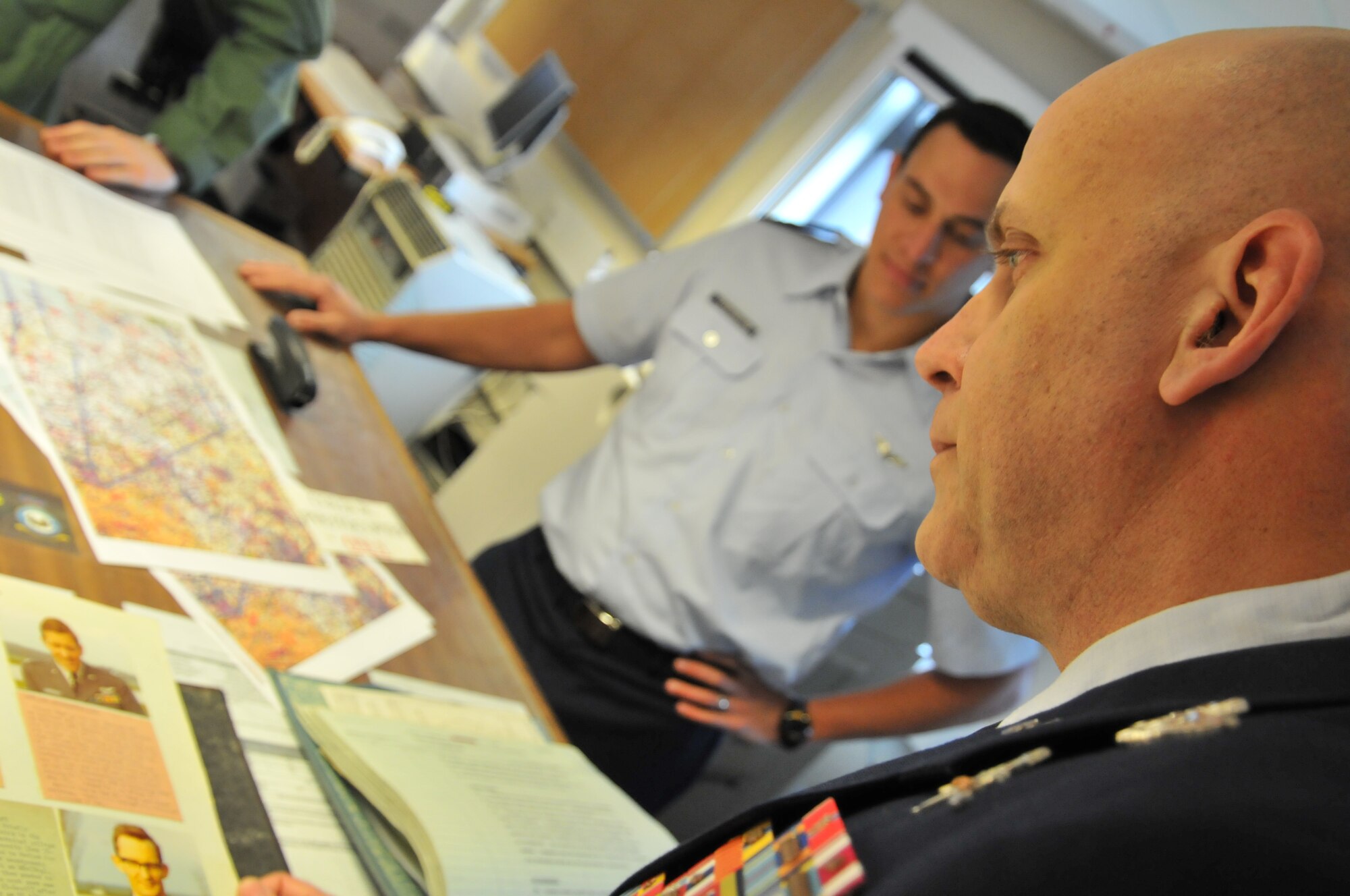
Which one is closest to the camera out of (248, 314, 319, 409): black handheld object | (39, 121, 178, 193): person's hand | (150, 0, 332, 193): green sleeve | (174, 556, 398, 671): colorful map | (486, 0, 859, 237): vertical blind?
(174, 556, 398, 671): colorful map

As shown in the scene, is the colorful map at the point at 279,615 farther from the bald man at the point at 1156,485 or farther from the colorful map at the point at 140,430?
the bald man at the point at 1156,485

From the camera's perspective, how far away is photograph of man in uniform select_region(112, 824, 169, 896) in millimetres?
517

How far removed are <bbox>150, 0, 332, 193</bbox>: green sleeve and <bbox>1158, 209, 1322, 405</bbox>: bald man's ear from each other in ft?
5.16

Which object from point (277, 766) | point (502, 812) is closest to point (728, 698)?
point (502, 812)

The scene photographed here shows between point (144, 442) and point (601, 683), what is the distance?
80 cm

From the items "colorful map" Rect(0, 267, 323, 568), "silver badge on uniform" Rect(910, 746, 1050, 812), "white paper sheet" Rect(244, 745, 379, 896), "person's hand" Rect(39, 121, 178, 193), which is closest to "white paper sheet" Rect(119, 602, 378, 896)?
"white paper sheet" Rect(244, 745, 379, 896)

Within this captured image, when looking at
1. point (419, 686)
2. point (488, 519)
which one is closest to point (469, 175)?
point (488, 519)

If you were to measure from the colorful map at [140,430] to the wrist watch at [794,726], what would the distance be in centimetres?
87

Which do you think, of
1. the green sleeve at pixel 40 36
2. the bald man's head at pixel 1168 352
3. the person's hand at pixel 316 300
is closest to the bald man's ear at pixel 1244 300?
the bald man's head at pixel 1168 352

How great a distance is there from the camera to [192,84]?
1.63m

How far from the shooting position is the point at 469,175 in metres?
2.81

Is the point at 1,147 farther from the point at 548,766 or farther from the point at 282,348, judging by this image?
the point at 548,766

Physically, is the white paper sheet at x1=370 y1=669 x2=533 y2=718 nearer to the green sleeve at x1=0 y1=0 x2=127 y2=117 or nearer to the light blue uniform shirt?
the light blue uniform shirt

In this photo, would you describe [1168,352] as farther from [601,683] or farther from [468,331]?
[468,331]
